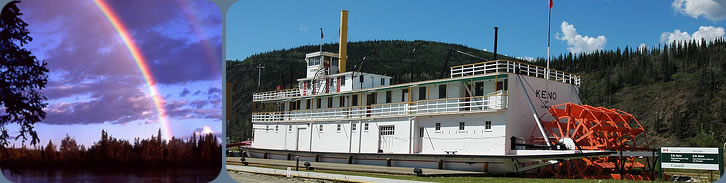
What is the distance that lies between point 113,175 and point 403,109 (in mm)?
13509

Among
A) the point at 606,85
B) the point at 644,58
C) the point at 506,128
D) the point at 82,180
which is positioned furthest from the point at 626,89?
the point at 82,180

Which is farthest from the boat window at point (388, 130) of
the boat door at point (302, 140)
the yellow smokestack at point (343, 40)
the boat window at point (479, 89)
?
the yellow smokestack at point (343, 40)

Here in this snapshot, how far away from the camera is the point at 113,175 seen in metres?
9.95

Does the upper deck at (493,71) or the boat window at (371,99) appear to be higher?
the upper deck at (493,71)

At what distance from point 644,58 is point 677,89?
10.2 meters

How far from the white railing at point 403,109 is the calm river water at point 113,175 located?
10061 millimetres

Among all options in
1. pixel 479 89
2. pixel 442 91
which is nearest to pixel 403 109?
pixel 442 91

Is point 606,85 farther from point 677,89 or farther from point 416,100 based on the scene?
point 416,100

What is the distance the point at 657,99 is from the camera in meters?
69.1

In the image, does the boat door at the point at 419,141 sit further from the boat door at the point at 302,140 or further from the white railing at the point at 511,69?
the boat door at the point at 302,140

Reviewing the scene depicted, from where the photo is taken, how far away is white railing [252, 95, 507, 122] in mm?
18656

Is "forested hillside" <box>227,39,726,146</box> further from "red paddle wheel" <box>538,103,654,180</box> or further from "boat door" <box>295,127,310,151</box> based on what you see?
"red paddle wheel" <box>538,103,654,180</box>

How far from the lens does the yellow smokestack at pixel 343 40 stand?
1142 inches

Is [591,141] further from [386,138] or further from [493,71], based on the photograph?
[386,138]
